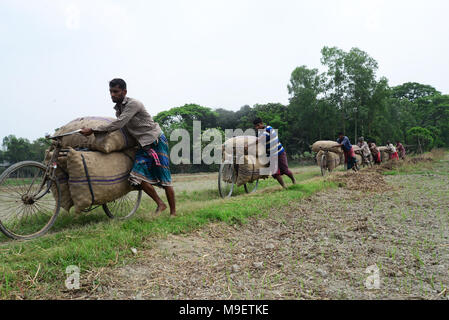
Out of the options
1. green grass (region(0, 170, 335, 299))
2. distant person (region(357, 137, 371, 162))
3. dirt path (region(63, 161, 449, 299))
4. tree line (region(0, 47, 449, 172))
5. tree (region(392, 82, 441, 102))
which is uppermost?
tree (region(392, 82, 441, 102))

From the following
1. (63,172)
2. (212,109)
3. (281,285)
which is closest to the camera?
(281,285)

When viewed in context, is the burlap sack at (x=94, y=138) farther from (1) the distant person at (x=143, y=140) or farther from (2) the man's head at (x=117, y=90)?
(2) the man's head at (x=117, y=90)

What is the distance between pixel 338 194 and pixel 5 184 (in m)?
6.31

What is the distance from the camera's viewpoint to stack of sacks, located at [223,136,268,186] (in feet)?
20.9

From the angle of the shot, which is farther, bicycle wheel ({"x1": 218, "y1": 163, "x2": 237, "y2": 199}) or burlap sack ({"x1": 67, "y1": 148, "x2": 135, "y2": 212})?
bicycle wheel ({"x1": 218, "y1": 163, "x2": 237, "y2": 199})

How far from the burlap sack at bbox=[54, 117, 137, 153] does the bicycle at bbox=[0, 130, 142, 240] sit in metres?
0.15

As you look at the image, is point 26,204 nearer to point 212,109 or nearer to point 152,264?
point 152,264

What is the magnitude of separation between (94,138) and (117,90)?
703 millimetres

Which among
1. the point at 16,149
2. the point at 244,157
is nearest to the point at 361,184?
the point at 244,157

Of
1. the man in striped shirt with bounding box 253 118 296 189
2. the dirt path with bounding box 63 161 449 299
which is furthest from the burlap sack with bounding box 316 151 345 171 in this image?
the dirt path with bounding box 63 161 449 299

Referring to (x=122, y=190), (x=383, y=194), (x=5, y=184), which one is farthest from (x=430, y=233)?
(x=5, y=184)

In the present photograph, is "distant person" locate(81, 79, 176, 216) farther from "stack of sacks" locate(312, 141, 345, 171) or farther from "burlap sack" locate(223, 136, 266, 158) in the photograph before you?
"stack of sacks" locate(312, 141, 345, 171)

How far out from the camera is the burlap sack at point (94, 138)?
3.47 meters

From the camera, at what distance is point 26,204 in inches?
120
